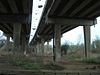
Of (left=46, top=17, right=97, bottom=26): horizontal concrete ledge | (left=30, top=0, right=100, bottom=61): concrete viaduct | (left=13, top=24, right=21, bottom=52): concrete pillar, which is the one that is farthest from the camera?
(left=13, top=24, right=21, bottom=52): concrete pillar

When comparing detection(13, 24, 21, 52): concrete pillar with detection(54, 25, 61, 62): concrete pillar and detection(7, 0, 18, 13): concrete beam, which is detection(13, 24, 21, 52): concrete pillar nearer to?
detection(7, 0, 18, 13): concrete beam

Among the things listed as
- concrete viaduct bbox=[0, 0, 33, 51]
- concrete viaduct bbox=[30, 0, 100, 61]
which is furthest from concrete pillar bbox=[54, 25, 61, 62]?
concrete viaduct bbox=[0, 0, 33, 51]

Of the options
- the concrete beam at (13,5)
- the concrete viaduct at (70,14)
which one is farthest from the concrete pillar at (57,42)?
the concrete beam at (13,5)

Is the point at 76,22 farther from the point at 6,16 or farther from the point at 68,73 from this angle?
the point at 68,73

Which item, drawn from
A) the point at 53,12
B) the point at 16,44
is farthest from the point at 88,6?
the point at 16,44

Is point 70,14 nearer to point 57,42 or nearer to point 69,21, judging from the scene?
point 69,21

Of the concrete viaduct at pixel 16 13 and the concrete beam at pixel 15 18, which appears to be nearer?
the concrete viaduct at pixel 16 13

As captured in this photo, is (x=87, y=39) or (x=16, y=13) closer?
(x=16, y=13)

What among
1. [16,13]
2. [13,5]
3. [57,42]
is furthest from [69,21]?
[13,5]

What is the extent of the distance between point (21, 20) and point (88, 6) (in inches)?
373

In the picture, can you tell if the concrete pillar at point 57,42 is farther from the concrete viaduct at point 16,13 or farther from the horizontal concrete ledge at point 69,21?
the concrete viaduct at point 16,13

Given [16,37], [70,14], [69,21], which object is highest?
[70,14]

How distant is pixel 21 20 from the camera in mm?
35500

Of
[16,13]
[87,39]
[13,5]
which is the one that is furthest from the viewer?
[87,39]
